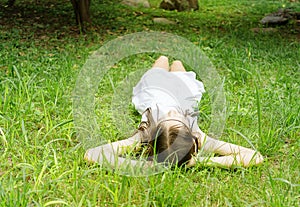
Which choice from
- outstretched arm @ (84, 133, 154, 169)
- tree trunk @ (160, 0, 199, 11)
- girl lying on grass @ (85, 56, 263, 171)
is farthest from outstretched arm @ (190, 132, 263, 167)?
tree trunk @ (160, 0, 199, 11)

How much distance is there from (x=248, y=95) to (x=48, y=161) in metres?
1.76

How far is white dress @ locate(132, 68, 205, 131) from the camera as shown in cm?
285

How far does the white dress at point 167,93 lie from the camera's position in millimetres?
2854

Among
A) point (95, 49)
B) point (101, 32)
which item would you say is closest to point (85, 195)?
point (95, 49)

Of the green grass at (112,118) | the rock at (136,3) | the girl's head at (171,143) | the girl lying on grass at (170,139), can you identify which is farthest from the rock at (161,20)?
the girl's head at (171,143)

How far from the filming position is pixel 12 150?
248 centimetres

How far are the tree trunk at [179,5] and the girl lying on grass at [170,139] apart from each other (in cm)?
435

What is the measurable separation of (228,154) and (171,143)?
0.44 meters

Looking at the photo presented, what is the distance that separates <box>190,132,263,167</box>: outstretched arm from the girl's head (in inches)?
4.1

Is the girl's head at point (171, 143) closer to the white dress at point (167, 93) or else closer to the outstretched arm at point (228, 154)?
the outstretched arm at point (228, 154)

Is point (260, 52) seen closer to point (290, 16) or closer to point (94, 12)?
point (290, 16)

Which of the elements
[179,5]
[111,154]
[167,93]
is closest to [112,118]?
[167,93]

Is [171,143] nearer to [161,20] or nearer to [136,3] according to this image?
[161,20]

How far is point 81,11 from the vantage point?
216 inches
